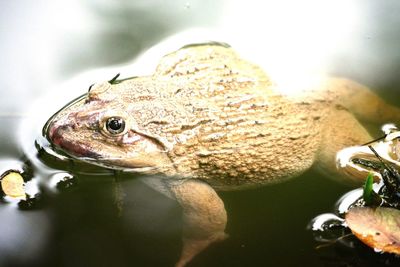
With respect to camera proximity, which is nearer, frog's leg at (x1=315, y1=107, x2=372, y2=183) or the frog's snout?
the frog's snout

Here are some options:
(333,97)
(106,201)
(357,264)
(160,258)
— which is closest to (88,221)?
(106,201)

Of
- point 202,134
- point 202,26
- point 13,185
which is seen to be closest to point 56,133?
point 13,185

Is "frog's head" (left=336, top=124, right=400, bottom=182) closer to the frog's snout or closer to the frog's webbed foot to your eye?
the frog's webbed foot

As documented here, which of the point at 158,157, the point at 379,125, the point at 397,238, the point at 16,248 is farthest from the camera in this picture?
the point at 379,125

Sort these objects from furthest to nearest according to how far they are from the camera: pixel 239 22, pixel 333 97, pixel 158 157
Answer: pixel 239 22 → pixel 333 97 → pixel 158 157

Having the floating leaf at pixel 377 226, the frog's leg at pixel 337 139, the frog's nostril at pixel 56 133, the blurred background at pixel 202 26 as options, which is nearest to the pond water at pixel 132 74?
the blurred background at pixel 202 26

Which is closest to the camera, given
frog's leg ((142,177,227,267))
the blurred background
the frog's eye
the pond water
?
the frog's eye

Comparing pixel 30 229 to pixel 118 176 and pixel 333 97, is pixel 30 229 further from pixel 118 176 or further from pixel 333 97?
pixel 333 97

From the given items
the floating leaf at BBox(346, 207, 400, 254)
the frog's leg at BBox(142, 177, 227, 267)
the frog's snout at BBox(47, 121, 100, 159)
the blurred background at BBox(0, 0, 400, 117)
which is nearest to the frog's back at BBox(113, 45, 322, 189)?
the frog's leg at BBox(142, 177, 227, 267)
